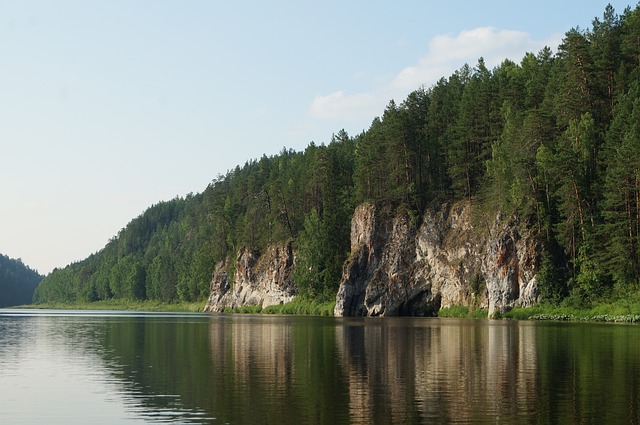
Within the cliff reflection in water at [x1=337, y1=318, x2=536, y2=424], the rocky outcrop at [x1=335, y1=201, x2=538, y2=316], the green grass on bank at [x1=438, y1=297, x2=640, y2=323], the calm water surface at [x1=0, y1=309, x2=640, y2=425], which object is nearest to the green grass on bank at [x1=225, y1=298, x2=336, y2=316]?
the rocky outcrop at [x1=335, y1=201, x2=538, y2=316]

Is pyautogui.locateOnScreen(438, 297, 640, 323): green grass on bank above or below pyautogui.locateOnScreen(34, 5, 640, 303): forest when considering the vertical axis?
below

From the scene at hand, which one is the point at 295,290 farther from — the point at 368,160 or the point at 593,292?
the point at 593,292

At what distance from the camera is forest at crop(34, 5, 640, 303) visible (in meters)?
89.4

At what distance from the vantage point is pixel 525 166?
99188mm

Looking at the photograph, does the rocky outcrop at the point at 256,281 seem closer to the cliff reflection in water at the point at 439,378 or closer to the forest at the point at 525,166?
the forest at the point at 525,166

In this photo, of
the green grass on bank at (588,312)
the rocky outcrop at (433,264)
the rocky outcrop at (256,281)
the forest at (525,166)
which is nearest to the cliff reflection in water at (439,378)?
the green grass on bank at (588,312)

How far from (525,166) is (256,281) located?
7730 cm

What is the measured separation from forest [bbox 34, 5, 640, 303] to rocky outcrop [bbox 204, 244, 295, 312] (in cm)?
392

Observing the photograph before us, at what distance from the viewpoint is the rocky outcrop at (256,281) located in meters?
156

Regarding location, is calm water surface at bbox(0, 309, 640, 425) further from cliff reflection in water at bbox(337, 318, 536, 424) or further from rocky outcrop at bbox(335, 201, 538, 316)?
rocky outcrop at bbox(335, 201, 538, 316)

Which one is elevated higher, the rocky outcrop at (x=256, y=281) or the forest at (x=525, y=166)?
the forest at (x=525, y=166)

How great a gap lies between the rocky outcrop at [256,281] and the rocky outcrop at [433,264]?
26519 millimetres

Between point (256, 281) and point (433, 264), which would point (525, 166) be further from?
point (256, 281)

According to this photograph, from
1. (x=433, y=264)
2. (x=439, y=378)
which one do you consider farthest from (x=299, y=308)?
(x=439, y=378)
